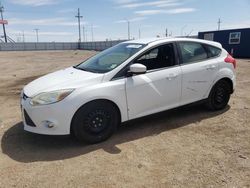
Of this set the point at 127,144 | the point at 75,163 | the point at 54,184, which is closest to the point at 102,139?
the point at 127,144

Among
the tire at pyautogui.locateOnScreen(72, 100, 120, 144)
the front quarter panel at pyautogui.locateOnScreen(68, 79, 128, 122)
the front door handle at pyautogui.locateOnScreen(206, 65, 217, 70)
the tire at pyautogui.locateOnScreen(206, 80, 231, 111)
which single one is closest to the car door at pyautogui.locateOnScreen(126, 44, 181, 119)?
the front quarter panel at pyautogui.locateOnScreen(68, 79, 128, 122)

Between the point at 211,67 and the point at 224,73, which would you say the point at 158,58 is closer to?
the point at 211,67

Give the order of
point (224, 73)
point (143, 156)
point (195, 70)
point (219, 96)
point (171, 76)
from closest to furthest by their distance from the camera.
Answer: point (143, 156), point (171, 76), point (195, 70), point (224, 73), point (219, 96)

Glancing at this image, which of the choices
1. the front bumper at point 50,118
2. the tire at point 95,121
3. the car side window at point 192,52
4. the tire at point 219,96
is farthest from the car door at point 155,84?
the front bumper at point 50,118

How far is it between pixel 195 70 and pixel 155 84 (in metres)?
0.98

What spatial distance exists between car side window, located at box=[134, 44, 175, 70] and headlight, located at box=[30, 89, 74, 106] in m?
1.37

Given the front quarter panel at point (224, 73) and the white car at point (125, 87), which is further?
the front quarter panel at point (224, 73)

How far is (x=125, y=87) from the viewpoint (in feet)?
14.0

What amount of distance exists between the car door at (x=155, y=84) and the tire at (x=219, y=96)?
96cm

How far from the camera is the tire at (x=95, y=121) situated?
3992 mm

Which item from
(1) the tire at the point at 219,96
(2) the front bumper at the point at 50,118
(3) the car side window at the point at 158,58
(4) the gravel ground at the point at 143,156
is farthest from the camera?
(1) the tire at the point at 219,96

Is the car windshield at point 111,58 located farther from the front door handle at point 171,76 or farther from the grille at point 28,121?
the grille at point 28,121

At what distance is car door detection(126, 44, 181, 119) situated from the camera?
173 inches

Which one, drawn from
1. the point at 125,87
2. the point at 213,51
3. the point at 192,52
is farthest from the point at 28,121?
the point at 213,51
